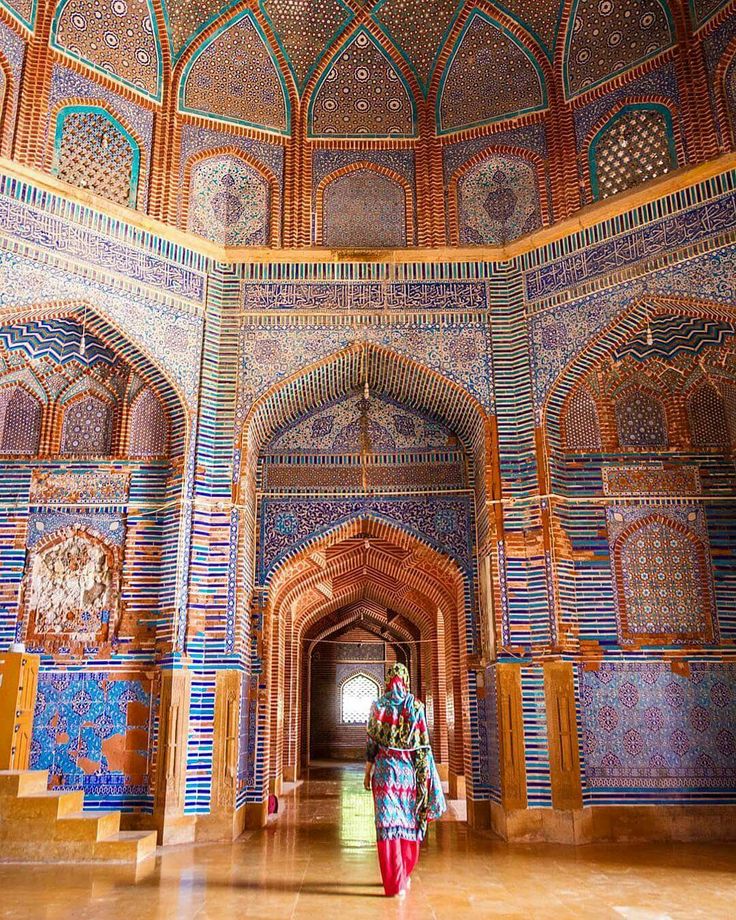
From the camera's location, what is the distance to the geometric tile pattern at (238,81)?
11336 mm

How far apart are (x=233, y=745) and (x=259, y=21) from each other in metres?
9.61

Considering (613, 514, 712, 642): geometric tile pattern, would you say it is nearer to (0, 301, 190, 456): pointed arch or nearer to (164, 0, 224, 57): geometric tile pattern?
(0, 301, 190, 456): pointed arch

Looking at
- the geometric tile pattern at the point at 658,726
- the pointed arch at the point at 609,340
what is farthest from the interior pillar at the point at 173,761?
the pointed arch at the point at 609,340

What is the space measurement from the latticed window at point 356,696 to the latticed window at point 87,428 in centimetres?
1665

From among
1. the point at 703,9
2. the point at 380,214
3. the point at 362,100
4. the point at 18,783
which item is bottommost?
the point at 18,783

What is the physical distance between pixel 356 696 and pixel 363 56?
19.0 m

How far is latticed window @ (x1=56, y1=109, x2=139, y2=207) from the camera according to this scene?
10.2 meters

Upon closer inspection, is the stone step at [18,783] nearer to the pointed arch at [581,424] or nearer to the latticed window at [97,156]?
the latticed window at [97,156]

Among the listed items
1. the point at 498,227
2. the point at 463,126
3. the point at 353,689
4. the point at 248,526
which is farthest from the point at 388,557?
the point at 353,689

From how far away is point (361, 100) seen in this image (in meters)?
11.8

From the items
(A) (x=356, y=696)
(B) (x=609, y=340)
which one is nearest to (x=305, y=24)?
(B) (x=609, y=340)

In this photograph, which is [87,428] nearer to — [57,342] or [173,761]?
[57,342]

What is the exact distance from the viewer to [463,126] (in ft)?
37.8

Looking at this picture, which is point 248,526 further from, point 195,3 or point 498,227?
point 195,3
